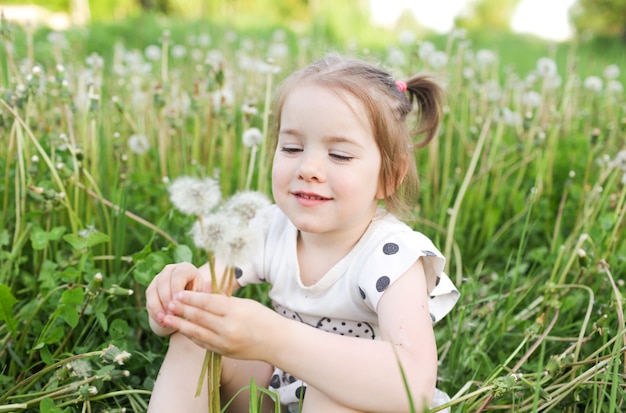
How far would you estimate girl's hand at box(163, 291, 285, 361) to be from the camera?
0.94m

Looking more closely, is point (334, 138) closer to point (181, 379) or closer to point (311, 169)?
point (311, 169)

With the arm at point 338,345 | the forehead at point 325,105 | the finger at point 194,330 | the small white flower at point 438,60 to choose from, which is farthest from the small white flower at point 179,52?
the finger at point 194,330

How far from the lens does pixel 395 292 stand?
1.19 metres

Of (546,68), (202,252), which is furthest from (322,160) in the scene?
(546,68)

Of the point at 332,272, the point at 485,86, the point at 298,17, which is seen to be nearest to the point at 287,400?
the point at 332,272

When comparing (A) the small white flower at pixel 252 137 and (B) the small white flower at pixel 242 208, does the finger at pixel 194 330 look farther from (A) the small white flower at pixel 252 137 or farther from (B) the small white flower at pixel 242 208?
(A) the small white flower at pixel 252 137

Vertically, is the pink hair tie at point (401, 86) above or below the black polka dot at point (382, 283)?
above

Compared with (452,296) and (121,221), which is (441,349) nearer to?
(452,296)

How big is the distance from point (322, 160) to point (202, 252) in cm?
66

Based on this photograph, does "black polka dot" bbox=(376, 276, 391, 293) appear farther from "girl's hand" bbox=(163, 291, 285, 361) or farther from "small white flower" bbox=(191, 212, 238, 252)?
"small white flower" bbox=(191, 212, 238, 252)

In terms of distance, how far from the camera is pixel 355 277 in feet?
4.19

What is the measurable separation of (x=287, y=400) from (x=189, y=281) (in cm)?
32

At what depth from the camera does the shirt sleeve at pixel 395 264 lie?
1209 millimetres

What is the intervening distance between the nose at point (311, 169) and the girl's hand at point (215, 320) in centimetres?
29
